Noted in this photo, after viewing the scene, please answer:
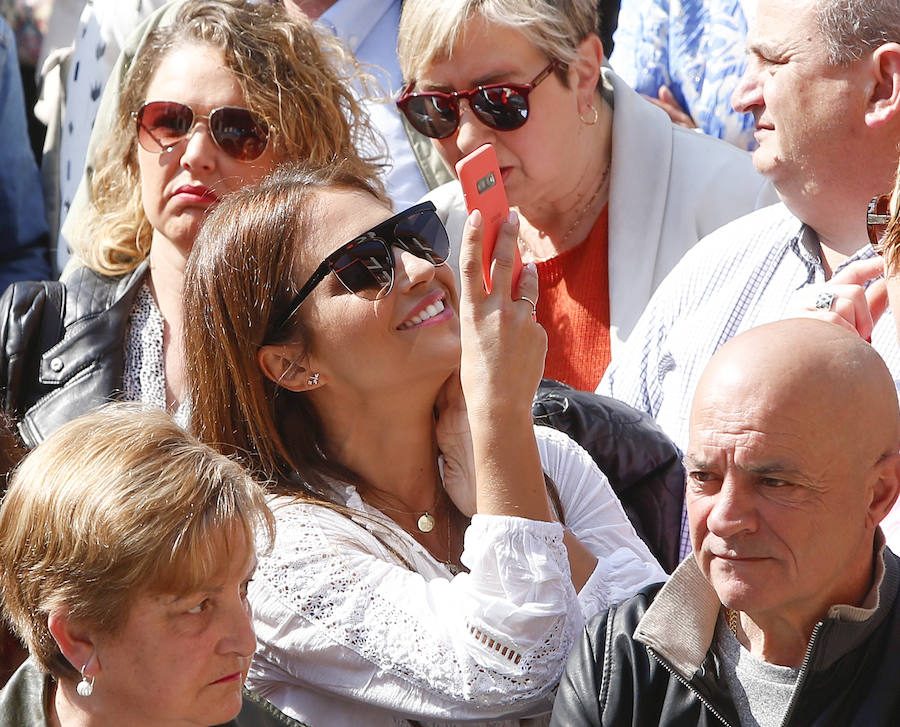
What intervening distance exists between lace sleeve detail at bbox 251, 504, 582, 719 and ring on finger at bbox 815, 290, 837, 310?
2.14 feet

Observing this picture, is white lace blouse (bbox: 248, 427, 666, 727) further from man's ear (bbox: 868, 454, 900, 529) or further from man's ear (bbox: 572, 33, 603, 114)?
man's ear (bbox: 572, 33, 603, 114)

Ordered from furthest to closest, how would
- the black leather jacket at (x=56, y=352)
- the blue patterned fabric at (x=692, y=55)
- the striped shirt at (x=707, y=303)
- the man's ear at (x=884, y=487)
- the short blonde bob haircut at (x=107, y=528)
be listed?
the blue patterned fabric at (x=692, y=55) → the black leather jacket at (x=56, y=352) → the striped shirt at (x=707, y=303) → the man's ear at (x=884, y=487) → the short blonde bob haircut at (x=107, y=528)

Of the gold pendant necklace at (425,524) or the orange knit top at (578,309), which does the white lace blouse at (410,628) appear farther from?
the orange knit top at (578,309)

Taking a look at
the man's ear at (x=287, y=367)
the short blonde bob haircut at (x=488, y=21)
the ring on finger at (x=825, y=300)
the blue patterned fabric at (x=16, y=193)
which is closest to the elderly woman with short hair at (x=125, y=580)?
the man's ear at (x=287, y=367)

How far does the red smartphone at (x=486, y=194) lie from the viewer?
2.36m

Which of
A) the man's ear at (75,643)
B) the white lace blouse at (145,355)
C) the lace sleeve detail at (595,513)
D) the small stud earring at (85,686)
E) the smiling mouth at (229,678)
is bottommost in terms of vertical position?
the white lace blouse at (145,355)

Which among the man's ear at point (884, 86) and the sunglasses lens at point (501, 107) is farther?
the sunglasses lens at point (501, 107)

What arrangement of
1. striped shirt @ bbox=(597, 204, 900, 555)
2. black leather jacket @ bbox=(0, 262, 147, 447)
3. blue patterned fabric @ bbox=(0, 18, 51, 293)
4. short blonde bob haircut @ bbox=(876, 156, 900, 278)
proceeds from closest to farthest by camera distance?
short blonde bob haircut @ bbox=(876, 156, 900, 278) → striped shirt @ bbox=(597, 204, 900, 555) → black leather jacket @ bbox=(0, 262, 147, 447) → blue patterned fabric @ bbox=(0, 18, 51, 293)

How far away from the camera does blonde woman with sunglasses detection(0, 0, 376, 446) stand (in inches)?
129

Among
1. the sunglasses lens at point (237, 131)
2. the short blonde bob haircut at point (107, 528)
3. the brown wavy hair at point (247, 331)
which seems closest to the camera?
the short blonde bob haircut at point (107, 528)

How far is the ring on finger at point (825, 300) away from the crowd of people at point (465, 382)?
3 cm

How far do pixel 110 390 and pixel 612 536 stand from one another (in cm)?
128

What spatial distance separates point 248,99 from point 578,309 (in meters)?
1.03

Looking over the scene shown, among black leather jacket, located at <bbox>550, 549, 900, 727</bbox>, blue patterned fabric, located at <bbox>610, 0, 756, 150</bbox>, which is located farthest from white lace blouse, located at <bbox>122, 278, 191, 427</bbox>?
blue patterned fabric, located at <bbox>610, 0, 756, 150</bbox>
